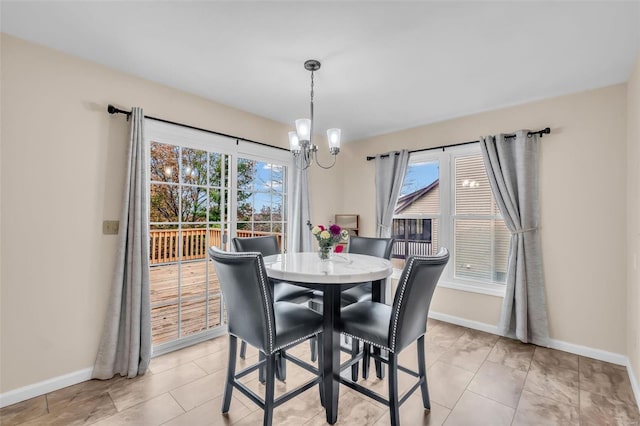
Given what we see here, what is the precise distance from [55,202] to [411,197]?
12.2ft

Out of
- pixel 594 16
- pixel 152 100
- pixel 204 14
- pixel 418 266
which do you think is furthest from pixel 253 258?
pixel 594 16

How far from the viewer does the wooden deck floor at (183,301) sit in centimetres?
283

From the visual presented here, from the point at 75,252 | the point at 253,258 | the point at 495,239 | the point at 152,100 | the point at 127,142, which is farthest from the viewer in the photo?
the point at 495,239

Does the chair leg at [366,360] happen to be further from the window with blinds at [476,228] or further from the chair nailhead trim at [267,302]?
the window with blinds at [476,228]

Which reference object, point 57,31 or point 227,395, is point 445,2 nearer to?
point 57,31

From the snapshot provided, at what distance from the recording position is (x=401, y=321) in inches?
67.8

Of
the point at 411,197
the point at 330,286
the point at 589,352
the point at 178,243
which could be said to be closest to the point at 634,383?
the point at 589,352

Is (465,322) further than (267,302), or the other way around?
(465,322)

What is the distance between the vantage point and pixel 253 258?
160cm

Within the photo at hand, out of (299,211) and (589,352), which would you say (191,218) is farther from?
(589,352)

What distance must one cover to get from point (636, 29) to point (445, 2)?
4.37 feet

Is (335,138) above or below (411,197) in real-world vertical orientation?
above

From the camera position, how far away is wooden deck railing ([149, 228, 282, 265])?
2773 millimetres

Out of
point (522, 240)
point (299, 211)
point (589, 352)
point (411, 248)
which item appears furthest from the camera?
point (411, 248)
